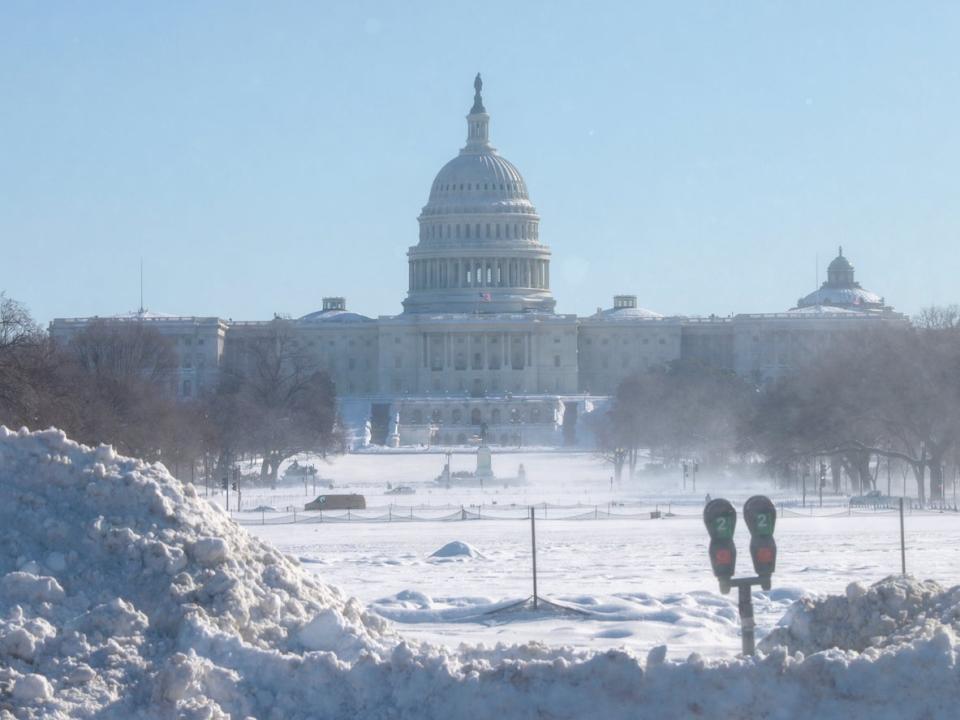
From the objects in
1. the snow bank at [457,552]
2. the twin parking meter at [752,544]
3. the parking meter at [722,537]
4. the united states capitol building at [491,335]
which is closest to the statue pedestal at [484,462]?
the snow bank at [457,552]

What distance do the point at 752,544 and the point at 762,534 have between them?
10cm

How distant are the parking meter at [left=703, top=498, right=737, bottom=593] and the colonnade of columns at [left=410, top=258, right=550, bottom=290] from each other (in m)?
181

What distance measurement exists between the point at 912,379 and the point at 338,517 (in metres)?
28.2

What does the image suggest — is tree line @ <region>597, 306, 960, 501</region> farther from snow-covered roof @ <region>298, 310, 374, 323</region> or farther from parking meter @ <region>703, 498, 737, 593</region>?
snow-covered roof @ <region>298, 310, 374, 323</region>

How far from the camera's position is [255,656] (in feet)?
46.8

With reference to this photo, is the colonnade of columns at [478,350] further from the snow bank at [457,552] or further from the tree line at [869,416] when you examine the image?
the snow bank at [457,552]

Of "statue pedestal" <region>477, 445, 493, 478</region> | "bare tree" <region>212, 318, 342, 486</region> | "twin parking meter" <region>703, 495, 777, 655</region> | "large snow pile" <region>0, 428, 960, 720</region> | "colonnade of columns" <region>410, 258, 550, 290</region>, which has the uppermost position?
"colonnade of columns" <region>410, 258, 550, 290</region>

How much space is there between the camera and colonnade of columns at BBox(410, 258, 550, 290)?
642 ft

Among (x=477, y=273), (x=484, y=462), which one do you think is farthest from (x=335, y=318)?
(x=484, y=462)

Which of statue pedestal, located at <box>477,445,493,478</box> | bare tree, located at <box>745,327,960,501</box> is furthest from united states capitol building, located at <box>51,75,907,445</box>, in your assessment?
bare tree, located at <box>745,327,960,501</box>

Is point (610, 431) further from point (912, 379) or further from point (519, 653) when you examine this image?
point (519, 653)

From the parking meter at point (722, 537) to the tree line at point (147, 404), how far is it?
89.2 feet

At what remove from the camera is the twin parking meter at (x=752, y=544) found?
13.7 metres

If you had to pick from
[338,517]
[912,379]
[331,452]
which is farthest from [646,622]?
[331,452]
